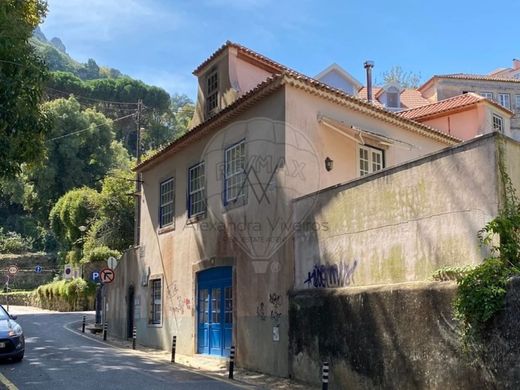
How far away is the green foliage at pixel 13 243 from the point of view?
2179 inches

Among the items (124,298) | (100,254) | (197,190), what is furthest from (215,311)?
(100,254)

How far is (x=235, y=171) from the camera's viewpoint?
51.3 feet

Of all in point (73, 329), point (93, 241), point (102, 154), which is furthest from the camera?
point (102, 154)

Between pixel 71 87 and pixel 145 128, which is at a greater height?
pixel 71 87

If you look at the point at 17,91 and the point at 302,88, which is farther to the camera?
the point at 302,88

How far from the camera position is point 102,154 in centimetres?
5547

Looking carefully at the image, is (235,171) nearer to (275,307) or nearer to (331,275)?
(275,307)

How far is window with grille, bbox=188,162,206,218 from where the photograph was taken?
56.3 feet

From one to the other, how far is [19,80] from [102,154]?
148 feet

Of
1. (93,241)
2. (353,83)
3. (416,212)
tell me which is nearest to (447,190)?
(416,212)

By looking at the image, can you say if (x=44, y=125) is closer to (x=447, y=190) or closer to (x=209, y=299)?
(x=209, y=299)

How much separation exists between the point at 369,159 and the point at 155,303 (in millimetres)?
9154

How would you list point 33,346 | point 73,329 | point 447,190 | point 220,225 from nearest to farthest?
point 447,190, point 220,225, point 33,346, point 73,329

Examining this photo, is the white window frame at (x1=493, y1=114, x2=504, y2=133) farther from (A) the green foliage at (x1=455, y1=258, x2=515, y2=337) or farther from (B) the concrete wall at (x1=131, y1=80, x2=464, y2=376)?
(A) the green foliage at (x1=455, y1=258, x2=515, y2=337)
